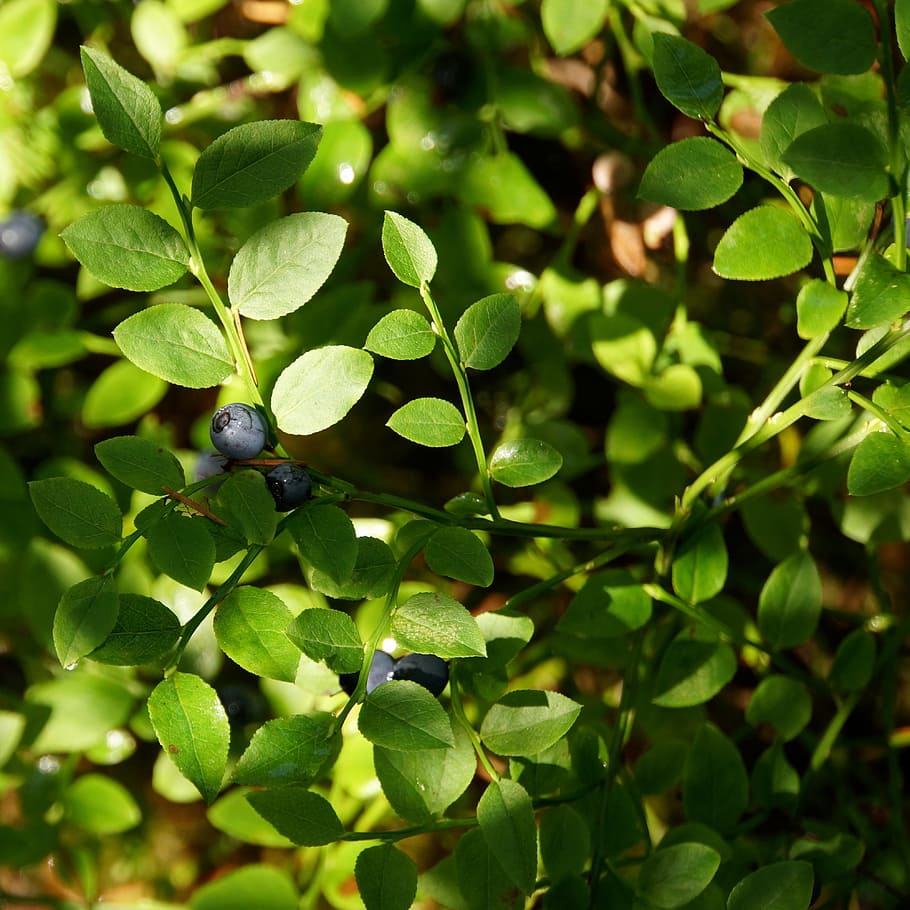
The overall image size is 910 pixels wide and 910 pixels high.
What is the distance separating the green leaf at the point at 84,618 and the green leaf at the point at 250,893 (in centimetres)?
44

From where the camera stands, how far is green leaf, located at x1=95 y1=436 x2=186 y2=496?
57 cm

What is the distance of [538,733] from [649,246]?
760 millimetres

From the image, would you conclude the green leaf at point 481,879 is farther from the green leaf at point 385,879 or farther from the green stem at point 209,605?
the green stem at point 209,605

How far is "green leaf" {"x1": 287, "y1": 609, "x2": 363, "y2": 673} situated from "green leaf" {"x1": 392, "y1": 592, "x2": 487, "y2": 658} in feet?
0.09

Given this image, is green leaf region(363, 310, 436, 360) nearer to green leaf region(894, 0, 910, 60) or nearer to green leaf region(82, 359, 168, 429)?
green leaf region(894, 0, 910, 60)

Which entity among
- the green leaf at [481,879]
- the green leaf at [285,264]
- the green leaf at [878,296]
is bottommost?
the green leaf at [481,879]

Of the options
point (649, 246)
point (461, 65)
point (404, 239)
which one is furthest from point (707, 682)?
point (461, 65)

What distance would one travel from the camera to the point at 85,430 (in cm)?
148

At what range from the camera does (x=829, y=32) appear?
2.02ft

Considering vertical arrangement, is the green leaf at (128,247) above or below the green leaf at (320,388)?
above

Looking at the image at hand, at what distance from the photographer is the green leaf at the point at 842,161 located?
56 centimetres

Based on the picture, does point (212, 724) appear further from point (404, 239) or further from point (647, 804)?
point (647, 804)

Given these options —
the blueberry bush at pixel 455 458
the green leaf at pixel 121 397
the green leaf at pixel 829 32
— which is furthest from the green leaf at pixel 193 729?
the green leaf at pixel 121 397

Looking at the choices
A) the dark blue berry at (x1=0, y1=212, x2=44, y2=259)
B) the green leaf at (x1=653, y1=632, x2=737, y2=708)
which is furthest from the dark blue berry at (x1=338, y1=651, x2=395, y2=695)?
the dark blue berry at (x1=0, y1=212, x2=44, y2=259)
